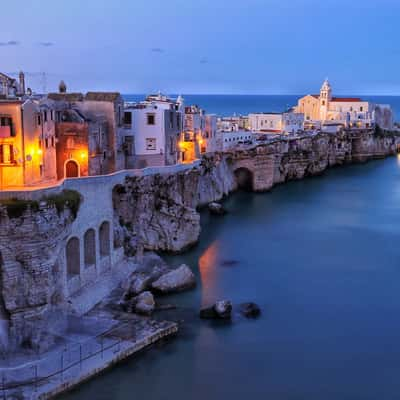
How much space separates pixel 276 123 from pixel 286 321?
51723 millimetres

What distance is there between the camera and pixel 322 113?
88.9 metres

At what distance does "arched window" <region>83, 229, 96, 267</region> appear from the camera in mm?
25109

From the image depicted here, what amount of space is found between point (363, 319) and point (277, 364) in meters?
5.51

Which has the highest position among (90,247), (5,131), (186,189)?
(5,131)

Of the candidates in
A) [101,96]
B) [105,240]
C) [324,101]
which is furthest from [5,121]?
[324,101]

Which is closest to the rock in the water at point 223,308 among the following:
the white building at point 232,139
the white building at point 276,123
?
the white building at point 232,139

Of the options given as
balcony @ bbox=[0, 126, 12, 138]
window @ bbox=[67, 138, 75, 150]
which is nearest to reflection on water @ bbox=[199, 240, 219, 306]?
window @ bbox=[67, 138, 75, 150]

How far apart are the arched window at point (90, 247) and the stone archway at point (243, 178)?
31.9 m

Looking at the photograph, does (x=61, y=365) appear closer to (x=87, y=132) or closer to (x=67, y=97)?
(x=87, y=132)

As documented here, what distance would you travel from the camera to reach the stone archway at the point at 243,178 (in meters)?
55.9

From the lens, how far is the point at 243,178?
185ft

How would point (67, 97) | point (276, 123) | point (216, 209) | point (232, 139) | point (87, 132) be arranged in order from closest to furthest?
1. point (87, 132)
2. point (67, 97)
3. point (216, 209)
4. point (232, 139)
5. point (276, 123)

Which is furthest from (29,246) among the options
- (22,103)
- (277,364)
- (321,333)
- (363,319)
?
(363,319)

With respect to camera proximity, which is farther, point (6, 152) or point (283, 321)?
point (6, 152)
